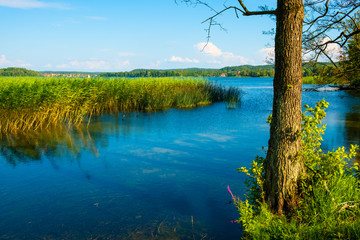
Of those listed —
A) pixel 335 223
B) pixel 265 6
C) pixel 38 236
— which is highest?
pixel 265 6

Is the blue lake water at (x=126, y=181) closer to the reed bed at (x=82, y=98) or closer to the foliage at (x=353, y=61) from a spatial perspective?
the reed bed at (x=82, y=98)

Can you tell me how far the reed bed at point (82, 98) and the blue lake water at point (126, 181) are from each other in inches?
49.5

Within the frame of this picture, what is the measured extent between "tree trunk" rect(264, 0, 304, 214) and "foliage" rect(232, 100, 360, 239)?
0.45ft

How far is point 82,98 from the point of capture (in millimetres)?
12188

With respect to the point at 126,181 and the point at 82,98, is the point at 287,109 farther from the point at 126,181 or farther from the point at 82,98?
the point at 82,98

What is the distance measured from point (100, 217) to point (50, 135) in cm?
677

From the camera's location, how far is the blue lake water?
4.18m

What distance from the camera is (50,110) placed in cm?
1138

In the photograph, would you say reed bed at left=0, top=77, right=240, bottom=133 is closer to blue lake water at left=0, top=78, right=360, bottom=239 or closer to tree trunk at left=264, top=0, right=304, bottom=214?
blue lake water at left=0, top=78, right=360, bottom=239

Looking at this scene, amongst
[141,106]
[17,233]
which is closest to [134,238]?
[17,233]

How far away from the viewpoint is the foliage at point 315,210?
10.1 ft

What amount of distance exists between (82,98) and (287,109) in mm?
10322

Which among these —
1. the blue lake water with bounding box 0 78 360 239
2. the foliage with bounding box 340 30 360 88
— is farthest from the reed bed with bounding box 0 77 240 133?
the foliage with bounding box 340 30 360 88

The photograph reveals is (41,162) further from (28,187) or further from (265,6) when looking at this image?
(265,6)
